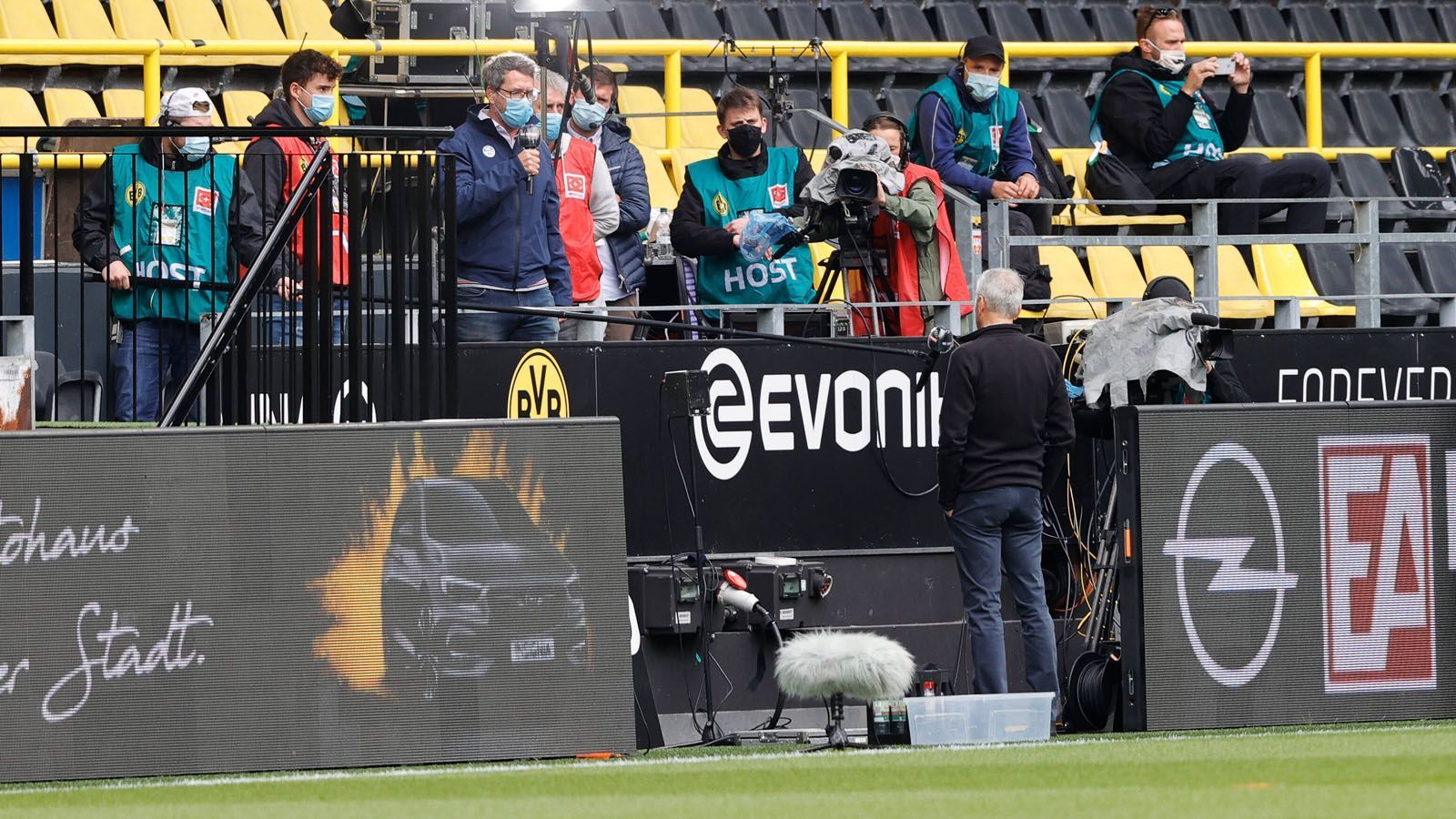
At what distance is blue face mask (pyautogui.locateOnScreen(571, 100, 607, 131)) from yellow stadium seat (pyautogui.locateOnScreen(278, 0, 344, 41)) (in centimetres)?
390

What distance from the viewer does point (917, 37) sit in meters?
17.9

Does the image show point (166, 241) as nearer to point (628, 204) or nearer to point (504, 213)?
point (504, 213)

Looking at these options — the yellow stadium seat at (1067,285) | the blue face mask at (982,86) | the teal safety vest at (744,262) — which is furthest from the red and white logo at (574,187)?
the yellow stadium seat at (1067,285)

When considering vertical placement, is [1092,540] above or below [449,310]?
below

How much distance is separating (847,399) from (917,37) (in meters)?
7.44

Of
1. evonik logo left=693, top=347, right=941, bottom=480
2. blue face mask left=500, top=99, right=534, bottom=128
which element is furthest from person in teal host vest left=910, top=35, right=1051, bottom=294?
blue face mask left=500, top=99, right=534, bottom=128

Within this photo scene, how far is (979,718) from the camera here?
29.4 ft

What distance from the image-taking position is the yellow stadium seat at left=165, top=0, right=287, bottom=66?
49.0 ft

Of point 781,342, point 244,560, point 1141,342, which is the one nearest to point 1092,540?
point 1141,342

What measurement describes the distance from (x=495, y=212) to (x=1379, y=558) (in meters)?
4.30

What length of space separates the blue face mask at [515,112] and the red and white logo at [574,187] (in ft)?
2.15

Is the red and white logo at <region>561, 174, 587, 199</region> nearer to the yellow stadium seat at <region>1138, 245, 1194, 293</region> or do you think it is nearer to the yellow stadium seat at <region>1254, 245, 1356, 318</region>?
the yellow stadium seat at <region>1138, 245, 1194, 293</region>

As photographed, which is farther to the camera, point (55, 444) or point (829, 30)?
point (829, 30)

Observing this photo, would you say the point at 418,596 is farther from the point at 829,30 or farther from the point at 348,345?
the point at 829,30
